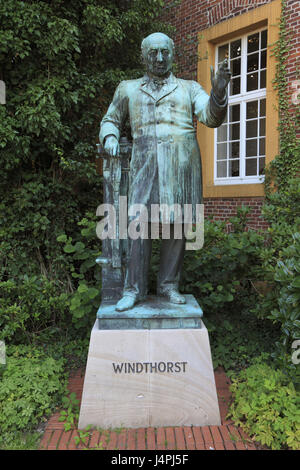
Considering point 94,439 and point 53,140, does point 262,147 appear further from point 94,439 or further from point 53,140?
point 94,439

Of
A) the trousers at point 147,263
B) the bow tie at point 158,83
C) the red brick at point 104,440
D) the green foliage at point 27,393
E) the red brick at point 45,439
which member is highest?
the bow tie at point 158,83

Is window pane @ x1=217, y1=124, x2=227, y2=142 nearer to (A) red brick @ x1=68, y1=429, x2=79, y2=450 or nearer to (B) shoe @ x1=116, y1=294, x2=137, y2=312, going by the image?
(B) shoe @ x1=116, y1=294, x2=137, y2=312

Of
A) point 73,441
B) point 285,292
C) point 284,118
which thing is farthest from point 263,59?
point 73,441

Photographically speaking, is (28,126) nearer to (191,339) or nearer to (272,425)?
(191,339)

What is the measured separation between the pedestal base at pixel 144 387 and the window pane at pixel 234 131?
5.49 meters

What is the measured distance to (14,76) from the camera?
504cm

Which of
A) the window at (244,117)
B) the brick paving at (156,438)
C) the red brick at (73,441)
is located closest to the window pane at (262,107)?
the window at (244,117)

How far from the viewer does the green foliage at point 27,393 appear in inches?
113

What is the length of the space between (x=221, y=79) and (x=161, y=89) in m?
0.55

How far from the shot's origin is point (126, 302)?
2.99 meters

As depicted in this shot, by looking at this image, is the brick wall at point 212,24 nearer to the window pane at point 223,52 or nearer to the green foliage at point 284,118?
the green foliage at point 284,118

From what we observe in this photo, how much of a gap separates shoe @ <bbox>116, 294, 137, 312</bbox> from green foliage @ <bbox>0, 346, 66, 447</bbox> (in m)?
0.95

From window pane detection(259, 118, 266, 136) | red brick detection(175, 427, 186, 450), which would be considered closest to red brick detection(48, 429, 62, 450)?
A: red brick detection(175, 427, 186, 450)
